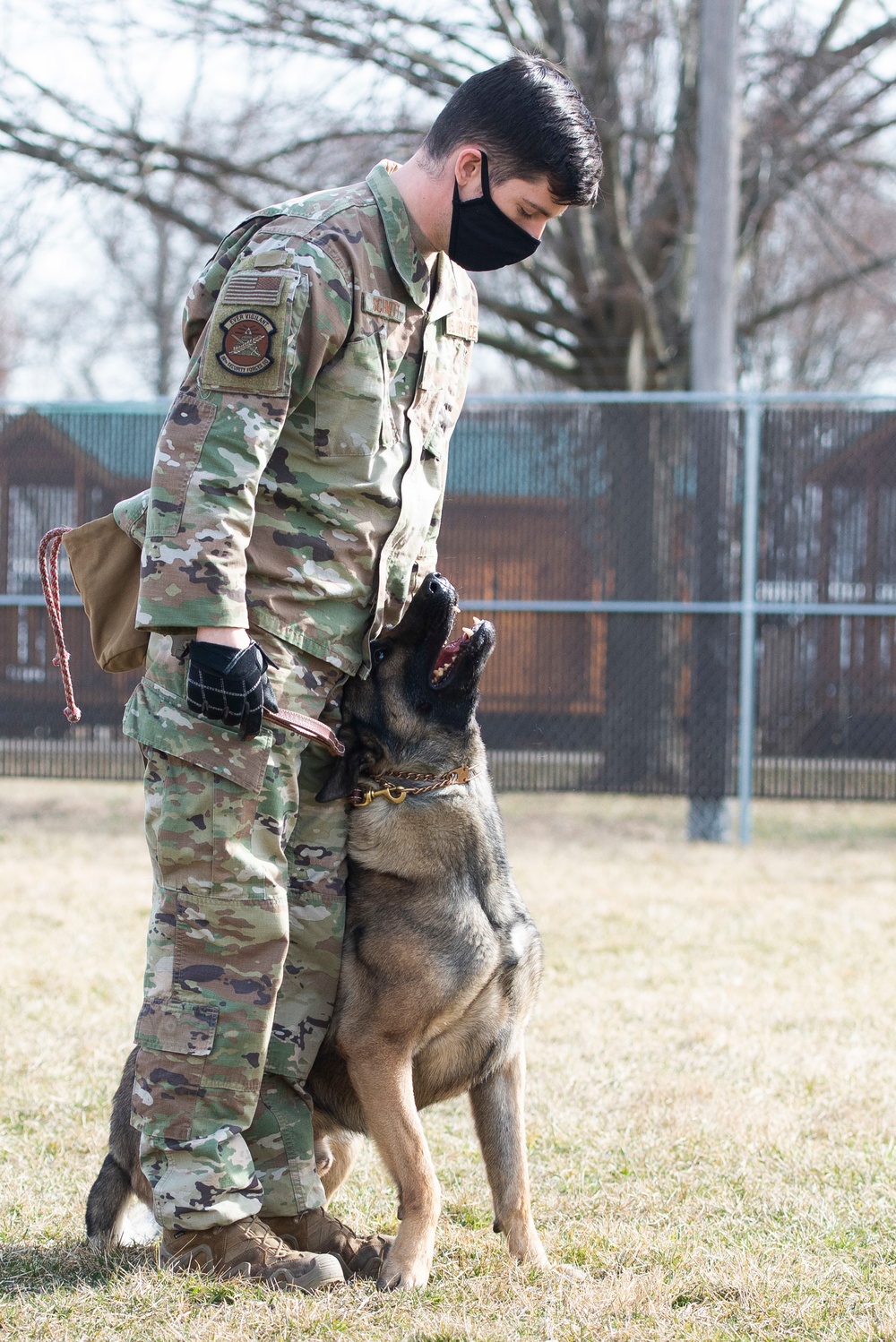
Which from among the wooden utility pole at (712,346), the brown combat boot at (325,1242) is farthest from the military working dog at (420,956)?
the wooden utility pole at (712,346)

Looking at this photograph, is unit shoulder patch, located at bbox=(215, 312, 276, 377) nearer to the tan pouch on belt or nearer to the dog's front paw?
the tan pouch on belt

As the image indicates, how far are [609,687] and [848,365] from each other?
17456 millimetres

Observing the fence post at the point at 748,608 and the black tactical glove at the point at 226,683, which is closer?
the black tactical glove at the point at 226,683

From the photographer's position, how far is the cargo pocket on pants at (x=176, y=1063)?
7.80ft

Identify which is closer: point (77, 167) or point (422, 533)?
point (422, 533)

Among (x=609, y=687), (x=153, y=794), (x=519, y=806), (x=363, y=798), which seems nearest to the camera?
(x=153, y=794)

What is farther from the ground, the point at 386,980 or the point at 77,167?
the point at 77,167

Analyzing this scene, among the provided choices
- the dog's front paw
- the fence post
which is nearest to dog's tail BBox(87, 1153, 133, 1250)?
the dog's front paw

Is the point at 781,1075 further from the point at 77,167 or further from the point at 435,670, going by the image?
the point at 77,167

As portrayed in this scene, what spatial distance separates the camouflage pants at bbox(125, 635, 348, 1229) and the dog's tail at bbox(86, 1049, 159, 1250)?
15 cm

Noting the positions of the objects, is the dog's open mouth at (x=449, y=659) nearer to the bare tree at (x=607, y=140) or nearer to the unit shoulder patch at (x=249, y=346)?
the unit shoulder patch at (x=249, y=346)

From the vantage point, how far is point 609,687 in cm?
852

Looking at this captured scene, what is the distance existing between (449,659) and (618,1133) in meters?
1.48

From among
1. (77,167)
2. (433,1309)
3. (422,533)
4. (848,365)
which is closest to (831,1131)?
(433,1309)
